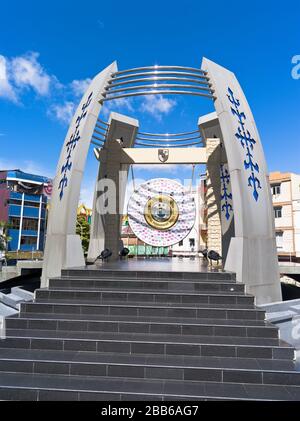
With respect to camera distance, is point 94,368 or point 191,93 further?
point 191,93

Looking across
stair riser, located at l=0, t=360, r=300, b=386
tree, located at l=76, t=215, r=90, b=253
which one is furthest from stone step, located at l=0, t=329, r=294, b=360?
tree, located at l=76, t=215, r=90, b=253

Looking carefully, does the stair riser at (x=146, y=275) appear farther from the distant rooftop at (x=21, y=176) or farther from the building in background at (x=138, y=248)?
the distant rooftop at (x=21, y=176)

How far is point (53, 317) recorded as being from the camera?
4.85 metres

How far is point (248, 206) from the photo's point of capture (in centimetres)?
695

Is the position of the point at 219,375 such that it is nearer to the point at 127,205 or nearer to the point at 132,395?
the point at 132,395

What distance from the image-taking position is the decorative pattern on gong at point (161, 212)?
14031 millimetres

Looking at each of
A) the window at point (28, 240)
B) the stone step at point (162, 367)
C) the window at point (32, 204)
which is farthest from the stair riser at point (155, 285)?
the window at point (32, 204)

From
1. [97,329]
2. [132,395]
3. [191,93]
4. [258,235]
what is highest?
[191,93]

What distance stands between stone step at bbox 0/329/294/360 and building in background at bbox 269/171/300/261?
78.9ft

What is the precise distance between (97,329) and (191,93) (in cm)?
734

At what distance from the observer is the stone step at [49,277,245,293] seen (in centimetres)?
582

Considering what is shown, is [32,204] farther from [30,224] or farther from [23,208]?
[30,224]

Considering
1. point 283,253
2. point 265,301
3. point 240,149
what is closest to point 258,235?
point 265,301

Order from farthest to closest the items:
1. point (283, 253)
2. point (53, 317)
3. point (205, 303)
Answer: point (283, 253), point (205, 303), point (53, 317)
